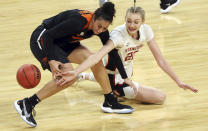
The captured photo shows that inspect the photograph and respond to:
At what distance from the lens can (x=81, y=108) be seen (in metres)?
3.86

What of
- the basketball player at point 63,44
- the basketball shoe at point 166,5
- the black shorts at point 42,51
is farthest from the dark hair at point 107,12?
the basketball shoe at point 166,5

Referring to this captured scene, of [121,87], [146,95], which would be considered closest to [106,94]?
[121,87]

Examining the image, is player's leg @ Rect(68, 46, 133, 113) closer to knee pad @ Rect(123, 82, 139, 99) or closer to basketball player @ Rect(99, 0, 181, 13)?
knee pad @ Rect(123, 82, 139, 99)

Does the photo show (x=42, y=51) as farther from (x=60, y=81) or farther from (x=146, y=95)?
(x=146, y=95)

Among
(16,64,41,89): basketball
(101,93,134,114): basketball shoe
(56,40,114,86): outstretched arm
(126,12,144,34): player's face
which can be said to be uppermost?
(126,12,144,34): player's face

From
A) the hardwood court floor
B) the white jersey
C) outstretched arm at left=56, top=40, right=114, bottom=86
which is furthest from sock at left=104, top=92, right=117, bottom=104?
outstretched arm at left=56, top=40, right=114, bottom=86

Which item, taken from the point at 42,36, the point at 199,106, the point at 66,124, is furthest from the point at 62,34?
the point at 199,106

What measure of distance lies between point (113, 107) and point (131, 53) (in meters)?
0.48

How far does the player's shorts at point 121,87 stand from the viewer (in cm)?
385

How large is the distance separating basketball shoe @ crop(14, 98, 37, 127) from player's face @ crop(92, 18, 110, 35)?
823mm

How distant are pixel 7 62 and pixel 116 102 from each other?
179 cm

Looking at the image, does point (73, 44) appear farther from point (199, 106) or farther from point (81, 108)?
point (199, 106)

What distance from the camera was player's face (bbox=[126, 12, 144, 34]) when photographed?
3.50 m

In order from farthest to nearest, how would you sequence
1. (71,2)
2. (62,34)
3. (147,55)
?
(71,2)
(147,55)
(62,34)
